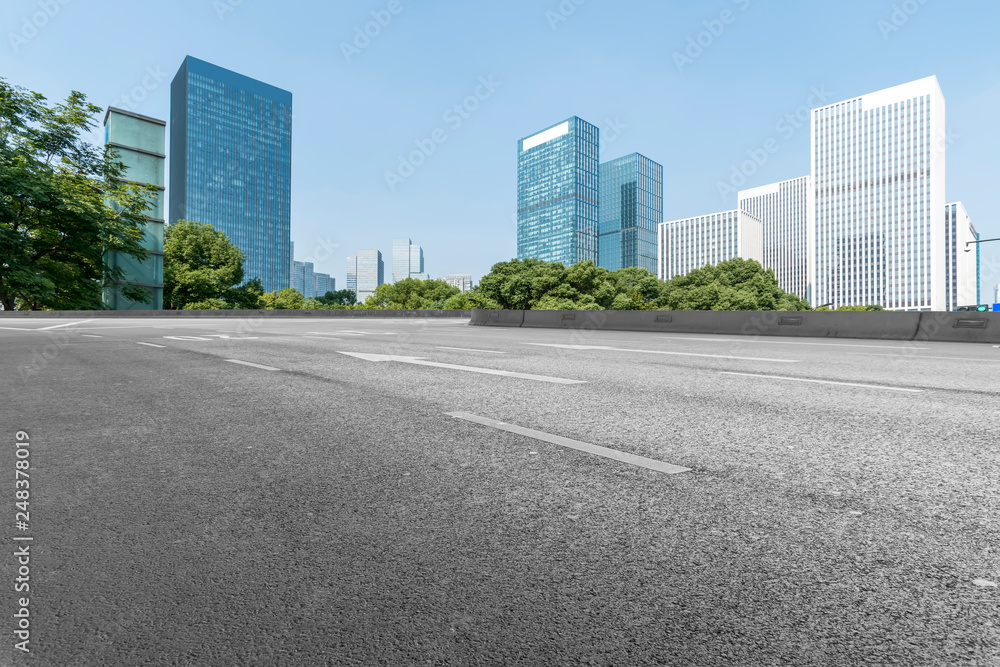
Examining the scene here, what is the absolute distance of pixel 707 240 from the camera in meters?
166

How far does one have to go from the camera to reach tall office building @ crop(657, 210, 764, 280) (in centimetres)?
16100

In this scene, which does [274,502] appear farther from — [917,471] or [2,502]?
[917,471]

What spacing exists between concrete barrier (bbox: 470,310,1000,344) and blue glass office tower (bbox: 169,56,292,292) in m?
178

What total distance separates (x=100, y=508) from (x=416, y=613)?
1.67 meters

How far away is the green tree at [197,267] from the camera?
58.2 meters

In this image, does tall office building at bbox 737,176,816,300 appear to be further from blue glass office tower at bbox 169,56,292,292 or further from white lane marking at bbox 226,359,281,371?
white lane marking at bbox 226,359,281,371

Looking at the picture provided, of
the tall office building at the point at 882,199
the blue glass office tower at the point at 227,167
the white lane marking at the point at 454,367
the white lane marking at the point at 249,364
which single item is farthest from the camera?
the blue glass office tower at the point at 227,167

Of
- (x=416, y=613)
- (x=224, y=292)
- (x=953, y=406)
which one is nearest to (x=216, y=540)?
(x=416, y=613)

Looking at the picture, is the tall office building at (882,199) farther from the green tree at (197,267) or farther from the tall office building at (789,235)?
the green tree at (197,267)

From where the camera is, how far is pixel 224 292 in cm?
6197

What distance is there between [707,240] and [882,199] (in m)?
43.4

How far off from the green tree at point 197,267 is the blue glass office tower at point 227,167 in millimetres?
125667

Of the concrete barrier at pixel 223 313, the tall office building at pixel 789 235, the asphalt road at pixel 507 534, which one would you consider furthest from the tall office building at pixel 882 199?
the asphalt road at pixel 507 534

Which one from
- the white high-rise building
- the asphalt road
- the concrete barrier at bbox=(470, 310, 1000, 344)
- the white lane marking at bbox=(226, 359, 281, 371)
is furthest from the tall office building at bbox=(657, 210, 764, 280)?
the asphalt road
